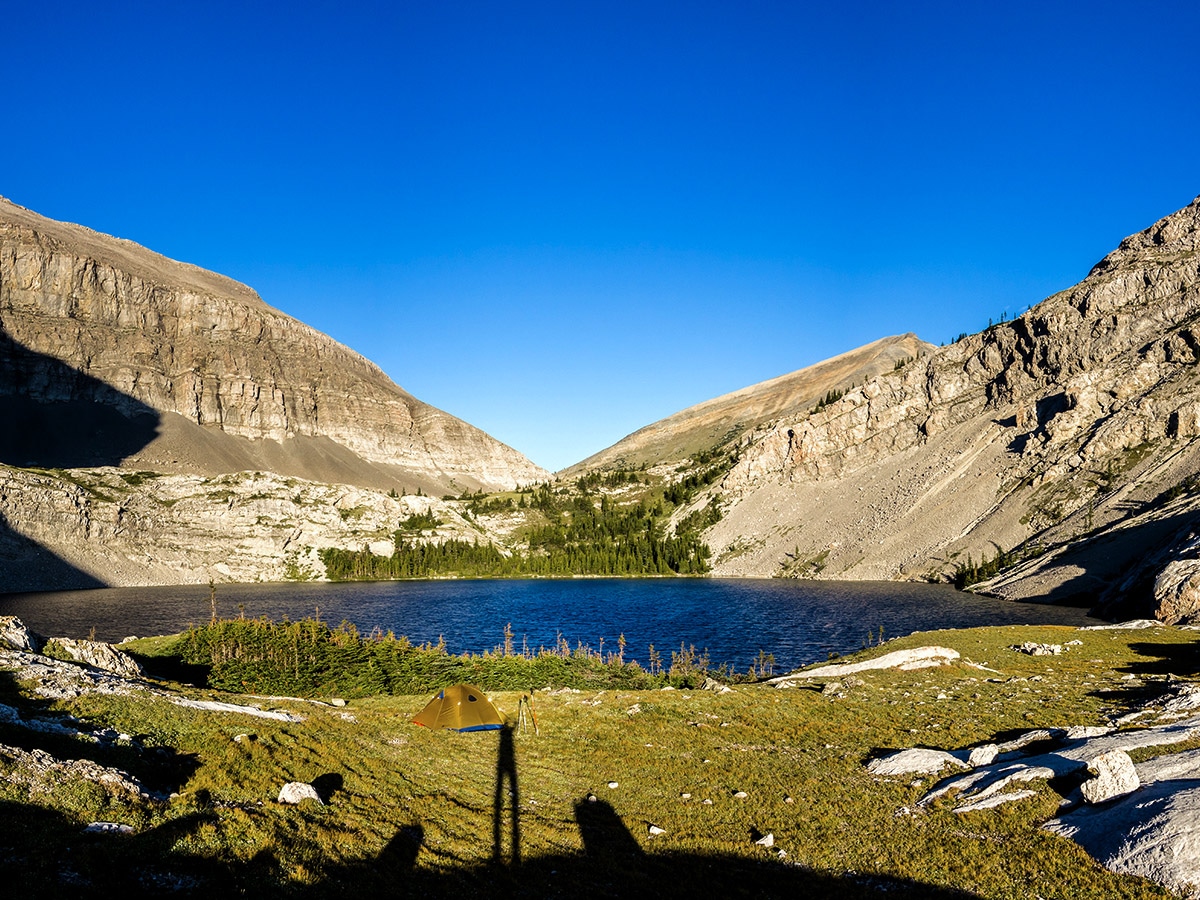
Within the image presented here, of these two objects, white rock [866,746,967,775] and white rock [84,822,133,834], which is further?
white rock [866,746,967,775]

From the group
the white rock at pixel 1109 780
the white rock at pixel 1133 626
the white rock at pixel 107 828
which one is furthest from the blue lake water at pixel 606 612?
the white rock at pixel 107 828

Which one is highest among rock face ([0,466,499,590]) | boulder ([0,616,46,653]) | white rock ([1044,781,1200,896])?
rock face ([0,466,499,590])

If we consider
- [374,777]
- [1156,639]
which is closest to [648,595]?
[1156,639]

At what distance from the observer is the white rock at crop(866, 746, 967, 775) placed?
19.9 m

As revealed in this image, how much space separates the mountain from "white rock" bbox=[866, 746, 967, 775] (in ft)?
234

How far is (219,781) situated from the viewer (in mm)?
17234

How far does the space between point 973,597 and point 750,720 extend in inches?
3652

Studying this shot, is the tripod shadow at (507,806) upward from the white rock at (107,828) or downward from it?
downward

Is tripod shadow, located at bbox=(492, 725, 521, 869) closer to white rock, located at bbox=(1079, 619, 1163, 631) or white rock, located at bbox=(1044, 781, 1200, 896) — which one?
white rock, located at bbox=(1044, 781, 1200, 896)

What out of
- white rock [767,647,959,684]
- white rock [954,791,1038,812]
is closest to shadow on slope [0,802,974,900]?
white rock [954,791,1038,812]

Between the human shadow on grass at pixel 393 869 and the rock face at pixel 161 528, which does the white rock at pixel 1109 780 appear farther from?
the rock face at pixel 161 528

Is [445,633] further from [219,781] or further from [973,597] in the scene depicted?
[973,597]

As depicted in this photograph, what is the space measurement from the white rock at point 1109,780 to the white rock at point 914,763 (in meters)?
4.79

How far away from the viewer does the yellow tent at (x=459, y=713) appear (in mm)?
27797
